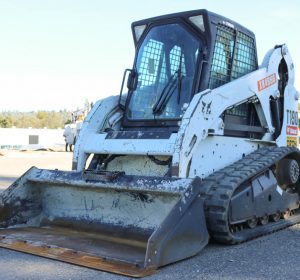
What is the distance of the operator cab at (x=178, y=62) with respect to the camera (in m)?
6.21

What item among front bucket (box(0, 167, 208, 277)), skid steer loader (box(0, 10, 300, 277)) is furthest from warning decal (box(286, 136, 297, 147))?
front bucket (box(0, 167, 208, 277))

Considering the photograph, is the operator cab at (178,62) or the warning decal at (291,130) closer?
the operator cab at (178,62)

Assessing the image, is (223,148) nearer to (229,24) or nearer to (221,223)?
(221,223)

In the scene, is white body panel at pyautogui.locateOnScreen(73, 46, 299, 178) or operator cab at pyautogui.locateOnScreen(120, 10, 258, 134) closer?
white body panel at pyautogui.locateOnScreen(73, 46, 299, 178)

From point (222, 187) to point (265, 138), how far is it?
77.9 inches

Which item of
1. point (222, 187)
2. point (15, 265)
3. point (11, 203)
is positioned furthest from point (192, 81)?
point (15, 265)

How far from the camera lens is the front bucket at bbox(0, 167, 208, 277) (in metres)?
4.52

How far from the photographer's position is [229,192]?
5160 mm

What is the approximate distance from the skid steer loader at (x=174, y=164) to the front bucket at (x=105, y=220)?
0.5 inches

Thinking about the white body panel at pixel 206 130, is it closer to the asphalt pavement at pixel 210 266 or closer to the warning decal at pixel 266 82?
the warning decal at pixel 266 82

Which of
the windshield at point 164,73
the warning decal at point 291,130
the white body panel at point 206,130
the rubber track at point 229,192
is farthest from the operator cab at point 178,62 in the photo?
the warning decal at point 291,130

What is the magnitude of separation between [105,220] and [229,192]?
148 cm

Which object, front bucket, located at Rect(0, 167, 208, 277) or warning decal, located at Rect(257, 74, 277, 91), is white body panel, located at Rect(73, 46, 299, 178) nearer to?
warning decal, located at Rect(257, 74, 277, 91)

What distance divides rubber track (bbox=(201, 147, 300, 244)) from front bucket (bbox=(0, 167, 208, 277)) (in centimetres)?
27
